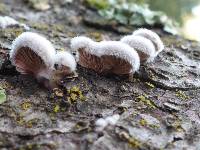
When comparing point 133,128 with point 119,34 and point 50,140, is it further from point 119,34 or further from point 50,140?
point 119,34

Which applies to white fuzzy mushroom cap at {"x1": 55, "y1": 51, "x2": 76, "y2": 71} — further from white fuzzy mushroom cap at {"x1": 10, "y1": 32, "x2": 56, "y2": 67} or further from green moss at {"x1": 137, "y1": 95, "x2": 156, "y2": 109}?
green moss at {"x1": 137, "y1": 95, "x2": 156, "y2": 109}

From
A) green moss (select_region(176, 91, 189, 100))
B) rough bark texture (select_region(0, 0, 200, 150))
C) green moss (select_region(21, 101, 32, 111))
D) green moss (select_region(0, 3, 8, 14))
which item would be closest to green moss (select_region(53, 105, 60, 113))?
rough bark texture (select_region(0, 0, 200, 150))

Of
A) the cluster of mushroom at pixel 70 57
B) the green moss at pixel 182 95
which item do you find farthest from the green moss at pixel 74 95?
the green moss at pixel 182 95

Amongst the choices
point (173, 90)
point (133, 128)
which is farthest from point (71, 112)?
point (173, 90)

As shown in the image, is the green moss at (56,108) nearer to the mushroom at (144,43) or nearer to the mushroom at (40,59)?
the mushroom at (40,59)

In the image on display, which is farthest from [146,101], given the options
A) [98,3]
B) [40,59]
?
[98,3]
